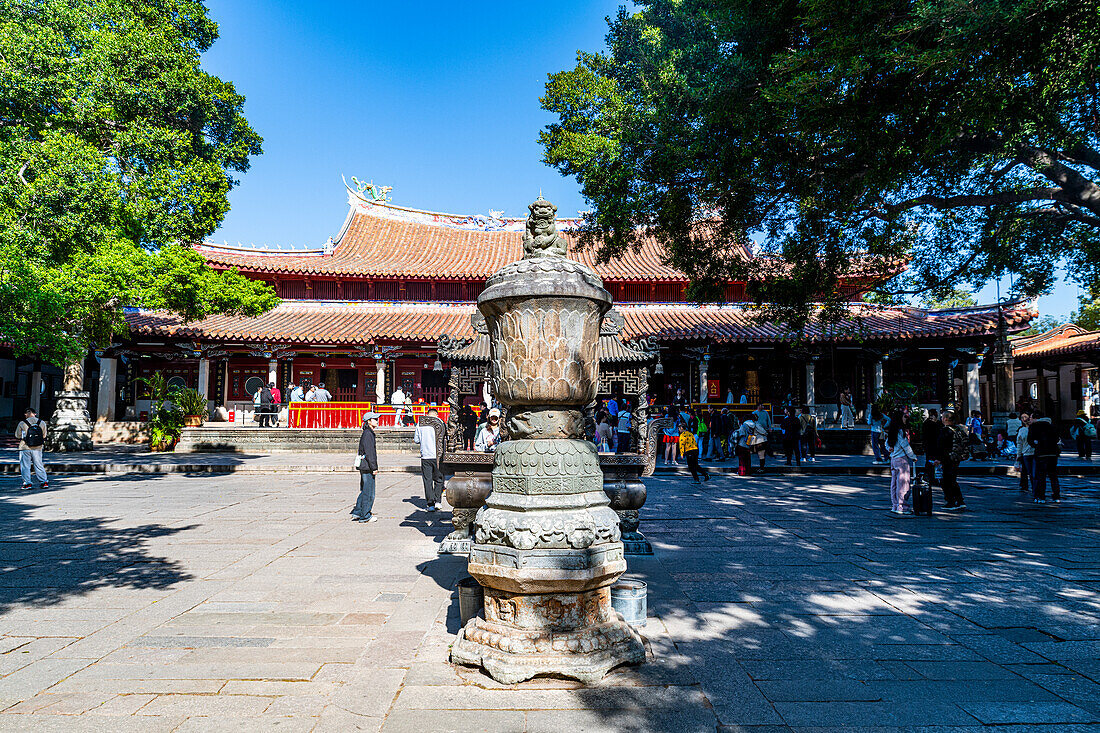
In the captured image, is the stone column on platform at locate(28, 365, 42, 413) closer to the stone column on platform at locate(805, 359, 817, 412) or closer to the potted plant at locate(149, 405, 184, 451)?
the potted plant at locate(149, 405, 184, 451)

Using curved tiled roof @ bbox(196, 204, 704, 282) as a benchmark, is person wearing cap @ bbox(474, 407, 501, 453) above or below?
below

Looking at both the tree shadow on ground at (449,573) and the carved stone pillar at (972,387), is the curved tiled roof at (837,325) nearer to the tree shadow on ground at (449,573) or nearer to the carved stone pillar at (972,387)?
the carved stone pillar at (972,387)

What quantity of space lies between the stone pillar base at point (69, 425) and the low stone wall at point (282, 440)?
8.06 feet

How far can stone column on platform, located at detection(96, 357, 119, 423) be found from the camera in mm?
21297

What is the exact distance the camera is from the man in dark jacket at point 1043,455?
9.36 meters

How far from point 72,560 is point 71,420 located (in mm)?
14650

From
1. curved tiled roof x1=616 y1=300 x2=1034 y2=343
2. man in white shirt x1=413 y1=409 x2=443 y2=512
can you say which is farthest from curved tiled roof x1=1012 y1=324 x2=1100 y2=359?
man in white shirt x1=413 y1=409 x2=443 y2=512

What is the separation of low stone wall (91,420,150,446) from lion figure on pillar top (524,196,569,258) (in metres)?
20.3

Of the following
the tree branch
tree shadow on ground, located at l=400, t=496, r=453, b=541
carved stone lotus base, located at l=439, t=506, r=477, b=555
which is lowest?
tree shadow on ground, located at l=400, t=496, r=453, b=541

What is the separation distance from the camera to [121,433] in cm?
1953

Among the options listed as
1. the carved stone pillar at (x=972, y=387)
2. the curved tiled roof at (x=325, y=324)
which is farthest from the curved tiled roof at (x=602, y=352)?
the carved stone pillar at (x=972, y=387)

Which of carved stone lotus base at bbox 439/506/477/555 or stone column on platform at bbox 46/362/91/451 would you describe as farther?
stone column on platform at bbox 46/362/91/451

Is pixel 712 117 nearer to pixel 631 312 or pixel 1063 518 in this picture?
pixel 1063 518

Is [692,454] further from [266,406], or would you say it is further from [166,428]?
[166,428]
